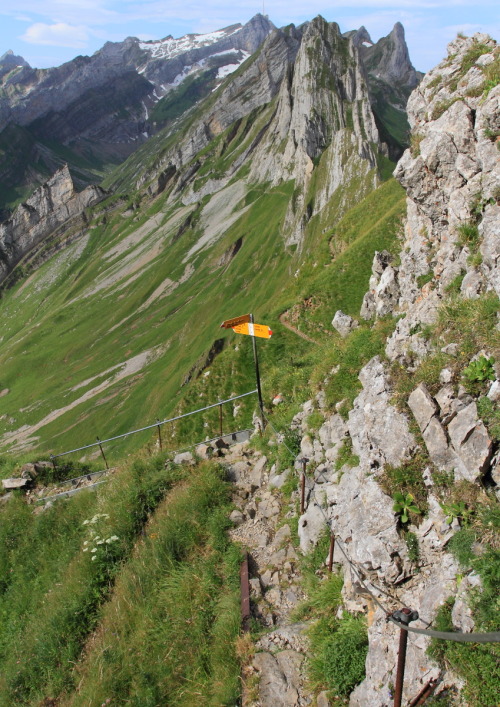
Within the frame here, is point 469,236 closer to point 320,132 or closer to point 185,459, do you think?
point 185,459

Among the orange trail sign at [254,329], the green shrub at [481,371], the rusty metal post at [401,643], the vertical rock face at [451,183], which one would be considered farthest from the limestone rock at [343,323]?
the rusty metal post at [401,643]

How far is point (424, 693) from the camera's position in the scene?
6.98 metres

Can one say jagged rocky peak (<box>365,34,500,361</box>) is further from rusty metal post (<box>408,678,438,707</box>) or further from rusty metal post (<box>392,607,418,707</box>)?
rusty metal post (<box>408,678,438,707</box>)

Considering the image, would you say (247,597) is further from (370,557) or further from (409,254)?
(409,254)

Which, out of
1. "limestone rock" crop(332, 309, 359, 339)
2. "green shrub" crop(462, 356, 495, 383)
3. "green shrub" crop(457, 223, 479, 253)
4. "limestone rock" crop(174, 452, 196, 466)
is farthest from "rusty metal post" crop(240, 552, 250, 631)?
"limestone rock" crop(332, 309, 359, 339)

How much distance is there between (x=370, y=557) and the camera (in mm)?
8711

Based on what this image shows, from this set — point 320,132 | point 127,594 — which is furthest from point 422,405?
point 320,132

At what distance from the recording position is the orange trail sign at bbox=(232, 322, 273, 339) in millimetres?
15287

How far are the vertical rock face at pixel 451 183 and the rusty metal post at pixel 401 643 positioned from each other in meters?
6.11

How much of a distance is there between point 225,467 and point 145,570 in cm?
411

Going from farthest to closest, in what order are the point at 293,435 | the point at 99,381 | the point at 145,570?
the point at 99,381
the point at 293,435
the point at 145,570

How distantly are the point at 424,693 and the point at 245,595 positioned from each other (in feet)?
13.9

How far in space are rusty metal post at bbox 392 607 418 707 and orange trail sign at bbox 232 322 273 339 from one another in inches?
388

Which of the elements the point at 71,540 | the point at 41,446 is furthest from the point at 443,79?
the point at 41,446
